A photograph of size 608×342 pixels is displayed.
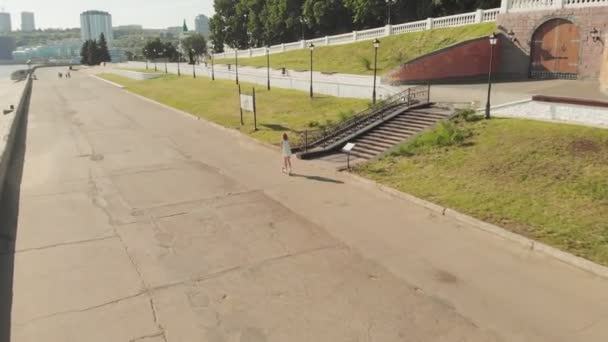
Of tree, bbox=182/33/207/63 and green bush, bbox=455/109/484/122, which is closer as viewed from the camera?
green bush, bbox=455/109/484/122

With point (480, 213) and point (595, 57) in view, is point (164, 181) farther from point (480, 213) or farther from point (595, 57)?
point (595, 57)

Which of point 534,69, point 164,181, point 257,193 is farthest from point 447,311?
point 534,69

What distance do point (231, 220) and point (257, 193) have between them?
2.57 meters

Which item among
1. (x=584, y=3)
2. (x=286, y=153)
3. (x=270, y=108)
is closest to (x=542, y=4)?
(x=584, y=3)

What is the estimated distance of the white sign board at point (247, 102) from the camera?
25.7m

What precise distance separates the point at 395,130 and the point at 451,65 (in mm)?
10952

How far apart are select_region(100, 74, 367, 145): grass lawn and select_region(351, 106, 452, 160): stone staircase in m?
2.74

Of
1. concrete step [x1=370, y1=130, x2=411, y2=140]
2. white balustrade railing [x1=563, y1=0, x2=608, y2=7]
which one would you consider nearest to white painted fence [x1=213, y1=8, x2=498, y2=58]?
white balustrade railing [x1=563, y1=0, x2=608, y2=7]

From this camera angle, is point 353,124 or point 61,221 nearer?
point 61,221

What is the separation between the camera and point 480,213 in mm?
12422

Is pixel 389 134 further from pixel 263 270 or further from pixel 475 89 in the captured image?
pixel 263 270

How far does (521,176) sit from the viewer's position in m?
14.3

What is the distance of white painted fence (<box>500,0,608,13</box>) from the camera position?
944 inches

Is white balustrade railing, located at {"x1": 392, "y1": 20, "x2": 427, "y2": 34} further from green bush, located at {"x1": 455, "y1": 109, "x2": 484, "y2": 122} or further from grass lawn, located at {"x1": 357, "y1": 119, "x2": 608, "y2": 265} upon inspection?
grass lawn, located at {"x1": 357, "y1": 119, "x2": 608, "y2": 265}
